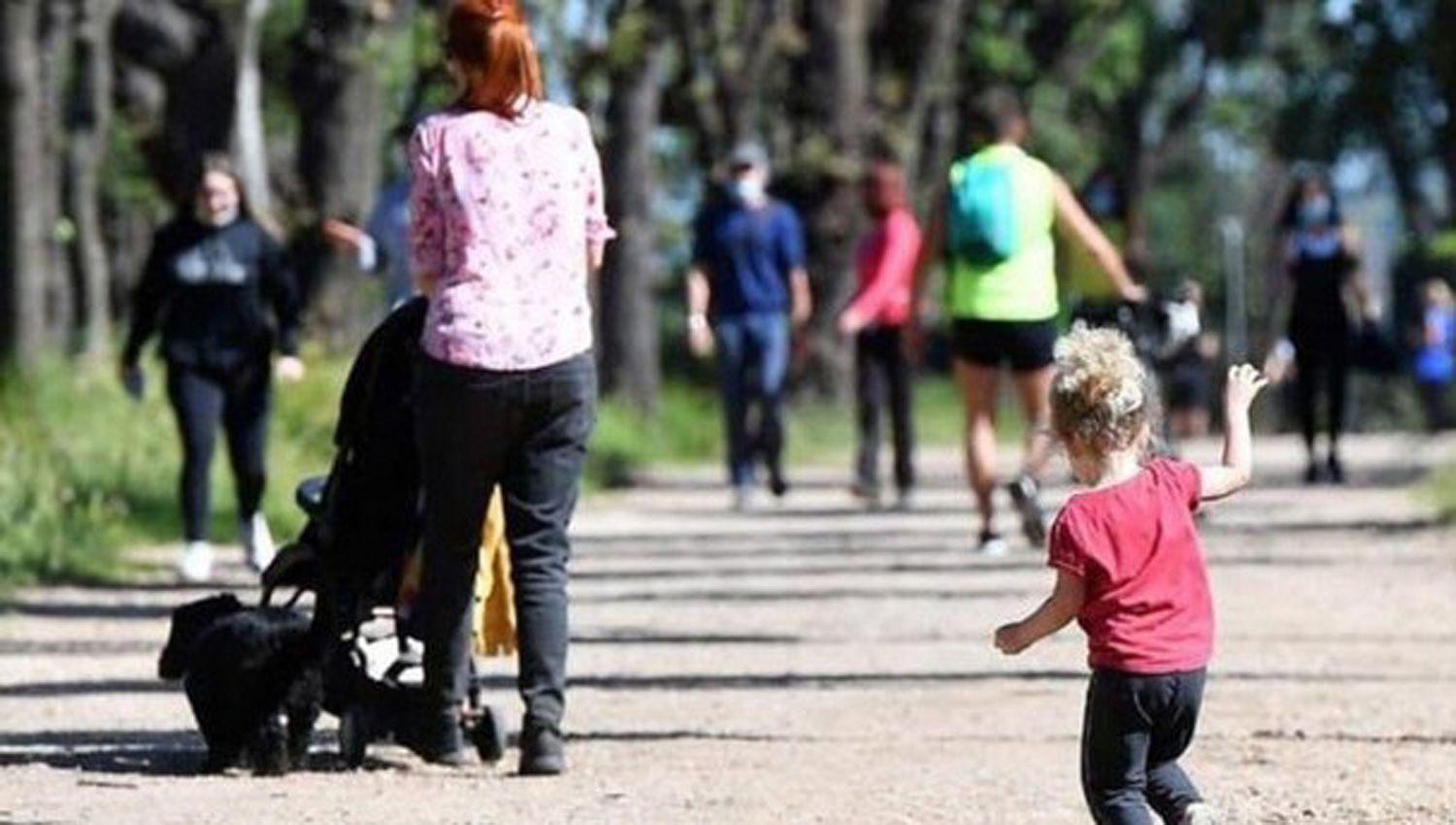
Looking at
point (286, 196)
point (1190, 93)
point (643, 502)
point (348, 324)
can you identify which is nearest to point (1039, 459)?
point (643, 502)

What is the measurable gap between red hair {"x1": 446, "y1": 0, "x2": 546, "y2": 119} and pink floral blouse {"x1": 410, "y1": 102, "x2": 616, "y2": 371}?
5cm

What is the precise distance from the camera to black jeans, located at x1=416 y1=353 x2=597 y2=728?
1048cm

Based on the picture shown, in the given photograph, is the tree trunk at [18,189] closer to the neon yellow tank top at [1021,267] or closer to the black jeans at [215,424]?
the black jeans at [215,424]

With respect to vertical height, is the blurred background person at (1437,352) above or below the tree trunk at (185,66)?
below

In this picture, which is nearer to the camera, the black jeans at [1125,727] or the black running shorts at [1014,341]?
the black jeans at [1125,727]

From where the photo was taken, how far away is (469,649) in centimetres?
1082

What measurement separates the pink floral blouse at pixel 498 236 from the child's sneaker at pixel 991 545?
8221 mm

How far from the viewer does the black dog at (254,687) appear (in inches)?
416

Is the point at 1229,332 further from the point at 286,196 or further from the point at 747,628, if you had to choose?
the point at 747,628

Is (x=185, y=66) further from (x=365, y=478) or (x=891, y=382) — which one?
(x=365, y=478)

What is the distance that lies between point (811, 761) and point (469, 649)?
0.86 meters

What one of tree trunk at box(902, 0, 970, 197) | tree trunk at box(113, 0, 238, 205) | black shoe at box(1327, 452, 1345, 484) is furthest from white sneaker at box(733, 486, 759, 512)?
tree trunk at box(902, 0, 970, 197)

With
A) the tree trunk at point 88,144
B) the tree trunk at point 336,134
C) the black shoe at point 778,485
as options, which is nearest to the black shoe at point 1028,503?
the black shoe at point 778,485

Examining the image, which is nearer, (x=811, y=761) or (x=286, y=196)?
(x=811, y=761)
